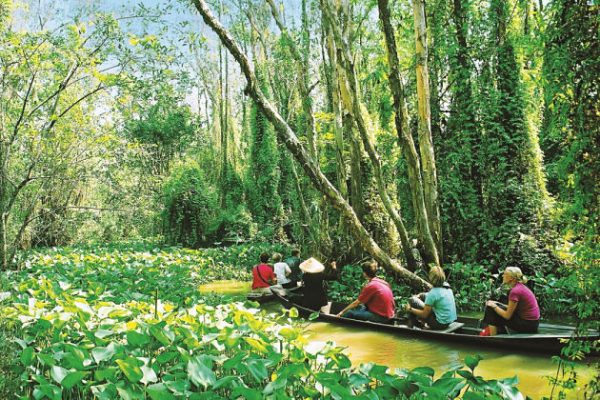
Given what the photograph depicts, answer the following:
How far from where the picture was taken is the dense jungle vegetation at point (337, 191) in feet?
9.86

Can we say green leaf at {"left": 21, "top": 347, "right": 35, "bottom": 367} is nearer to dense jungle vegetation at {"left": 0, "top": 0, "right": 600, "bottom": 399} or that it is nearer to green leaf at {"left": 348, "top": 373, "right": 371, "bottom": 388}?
dense jungle vegetation at {"left": 0, "top": 0, "right": 600, "bottom": 399}

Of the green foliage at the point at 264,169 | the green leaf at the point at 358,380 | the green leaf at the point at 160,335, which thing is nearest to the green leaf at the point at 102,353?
the green leaf at the point at 160,335

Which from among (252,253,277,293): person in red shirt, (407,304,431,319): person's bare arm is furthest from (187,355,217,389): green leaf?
(252,253,277,293): person in red shirt

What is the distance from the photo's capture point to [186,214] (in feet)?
69.0

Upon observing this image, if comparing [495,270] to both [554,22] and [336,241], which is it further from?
[554,22]

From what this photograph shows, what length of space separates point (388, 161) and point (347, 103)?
3.69 metres

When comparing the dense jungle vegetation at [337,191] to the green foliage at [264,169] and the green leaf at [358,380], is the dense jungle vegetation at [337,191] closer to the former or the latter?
the green leaf at [358,380]

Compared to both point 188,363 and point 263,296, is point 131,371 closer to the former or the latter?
point 188,363

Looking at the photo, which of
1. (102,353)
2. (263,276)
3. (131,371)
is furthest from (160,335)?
(263,276)

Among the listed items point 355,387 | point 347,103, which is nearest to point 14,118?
point 347,103

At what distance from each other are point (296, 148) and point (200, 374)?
549 centimetres

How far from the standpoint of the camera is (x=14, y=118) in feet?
39.2

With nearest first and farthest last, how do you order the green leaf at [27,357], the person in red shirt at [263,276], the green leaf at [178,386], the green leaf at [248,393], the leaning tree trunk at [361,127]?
the green leaf at [248,393], the green leaf at [178,386], the green leaf at [27,357], the leaning tree trunk at [361,127], the person in red shirt at [263,276]

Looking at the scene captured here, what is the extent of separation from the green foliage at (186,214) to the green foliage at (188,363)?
14852mm
